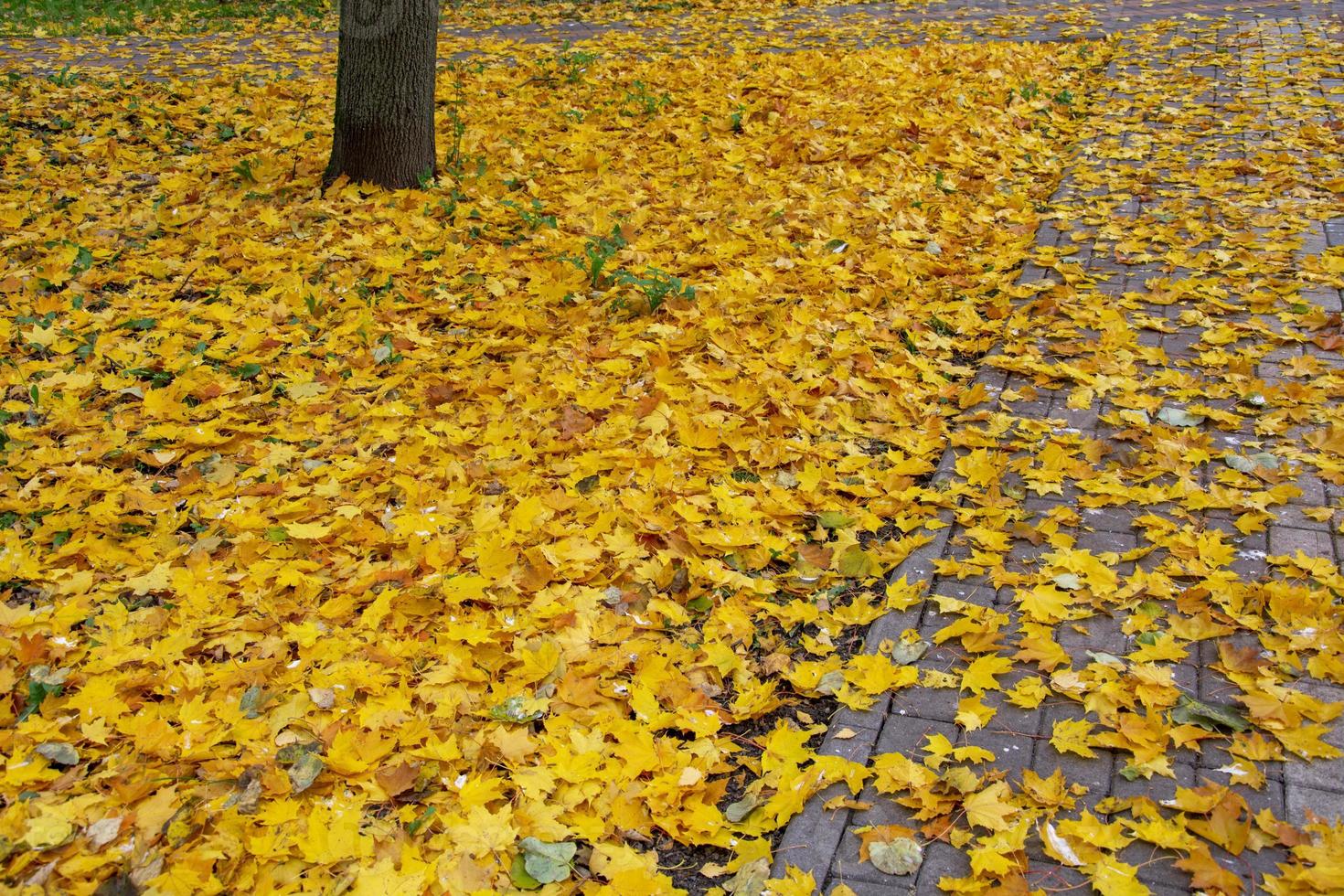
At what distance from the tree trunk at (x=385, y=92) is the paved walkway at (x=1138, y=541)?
321cm

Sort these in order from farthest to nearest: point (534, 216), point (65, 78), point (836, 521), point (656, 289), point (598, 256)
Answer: point (65, 78) < point (534, 216) < point (598, 256) < point (656, 289) < point (836, 521)

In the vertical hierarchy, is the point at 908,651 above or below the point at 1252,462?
below

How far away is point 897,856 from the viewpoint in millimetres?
2145

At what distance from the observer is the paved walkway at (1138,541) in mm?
2229

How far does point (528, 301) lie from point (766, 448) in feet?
4.97

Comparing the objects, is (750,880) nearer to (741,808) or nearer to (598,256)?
(741,808)

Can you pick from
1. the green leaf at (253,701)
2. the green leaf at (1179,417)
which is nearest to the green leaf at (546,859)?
the green leaf at (253,701)

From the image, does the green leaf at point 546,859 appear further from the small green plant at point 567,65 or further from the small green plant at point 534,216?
the small green plant at point 567,65

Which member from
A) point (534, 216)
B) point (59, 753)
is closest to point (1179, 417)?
point (534, 216)

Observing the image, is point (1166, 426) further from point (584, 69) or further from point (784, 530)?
point (584, 69)

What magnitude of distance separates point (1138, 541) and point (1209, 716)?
73 cm

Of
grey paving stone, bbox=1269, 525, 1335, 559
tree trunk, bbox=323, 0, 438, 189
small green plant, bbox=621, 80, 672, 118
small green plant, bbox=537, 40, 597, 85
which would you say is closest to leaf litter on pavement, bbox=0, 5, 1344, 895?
grey paving stone, bbox=1269, 525, 1335, 559

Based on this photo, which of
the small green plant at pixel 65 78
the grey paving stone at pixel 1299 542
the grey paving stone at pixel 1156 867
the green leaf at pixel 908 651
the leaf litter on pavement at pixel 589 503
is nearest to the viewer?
the grey paving stone at pixel 1156 867

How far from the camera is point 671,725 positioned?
98.6 inches
